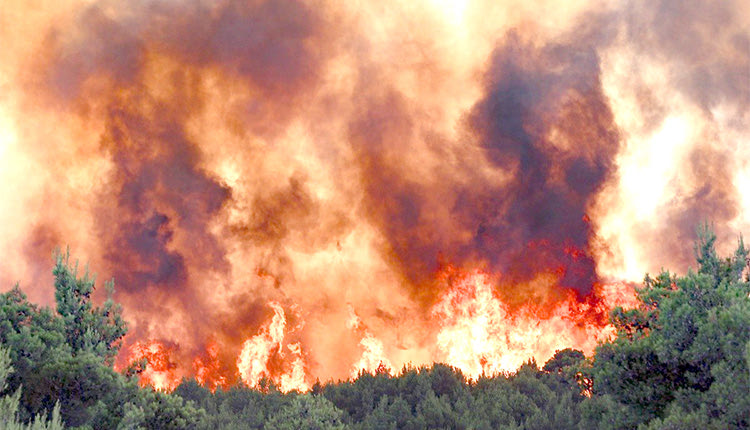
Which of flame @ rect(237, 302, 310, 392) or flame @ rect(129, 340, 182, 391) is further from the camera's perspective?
flame @ rect(129, 340, 182, 391)

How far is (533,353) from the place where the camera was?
86562 mm

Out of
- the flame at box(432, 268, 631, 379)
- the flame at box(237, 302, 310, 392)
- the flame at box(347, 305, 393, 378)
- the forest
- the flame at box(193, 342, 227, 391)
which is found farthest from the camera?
the flame at box(193, 342, 227, 391)

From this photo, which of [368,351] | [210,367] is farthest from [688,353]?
[210,367]

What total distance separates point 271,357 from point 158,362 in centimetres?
1478

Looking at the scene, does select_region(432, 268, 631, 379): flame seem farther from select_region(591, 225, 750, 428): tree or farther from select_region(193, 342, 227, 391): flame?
A: select_region(591, 225, 750, 428): tree

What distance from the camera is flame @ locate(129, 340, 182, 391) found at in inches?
3666

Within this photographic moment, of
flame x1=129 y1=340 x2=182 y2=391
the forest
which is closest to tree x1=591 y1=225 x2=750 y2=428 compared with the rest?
the forest

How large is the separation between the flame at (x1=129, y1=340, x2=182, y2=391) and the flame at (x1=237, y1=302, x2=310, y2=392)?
336 inches

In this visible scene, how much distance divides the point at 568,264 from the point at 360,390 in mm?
52814

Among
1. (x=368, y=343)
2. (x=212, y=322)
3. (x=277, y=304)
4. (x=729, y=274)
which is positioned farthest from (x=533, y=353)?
(x=729, y=274)

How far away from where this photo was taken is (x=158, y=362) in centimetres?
9462

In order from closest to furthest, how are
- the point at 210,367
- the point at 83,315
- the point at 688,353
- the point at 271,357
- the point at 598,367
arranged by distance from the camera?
the point at 688,353
the point at 598,367
the point at 83,315
the point at 271,357
the point at 210,367

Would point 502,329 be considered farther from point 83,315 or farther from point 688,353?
point 688,353

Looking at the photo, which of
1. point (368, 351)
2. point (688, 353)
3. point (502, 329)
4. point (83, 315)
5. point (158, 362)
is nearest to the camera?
point (688, 353)
